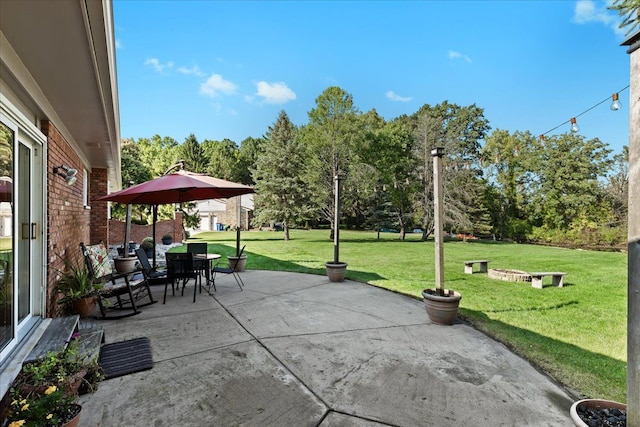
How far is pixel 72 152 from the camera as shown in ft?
20.0

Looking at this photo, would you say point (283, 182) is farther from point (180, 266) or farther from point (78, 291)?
point (78, 291)

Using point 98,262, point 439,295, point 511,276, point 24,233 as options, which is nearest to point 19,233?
point 24,233

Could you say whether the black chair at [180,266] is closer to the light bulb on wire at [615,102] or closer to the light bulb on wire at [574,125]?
the light bulb on wire at [615,102]

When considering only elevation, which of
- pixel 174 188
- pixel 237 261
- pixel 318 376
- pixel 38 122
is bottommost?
pixel 318 376

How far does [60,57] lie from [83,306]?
3.30 metres

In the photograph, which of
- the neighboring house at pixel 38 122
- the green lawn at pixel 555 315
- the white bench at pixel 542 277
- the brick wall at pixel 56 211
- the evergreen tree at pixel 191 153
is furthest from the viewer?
the evergreen tree at pixel 191 153

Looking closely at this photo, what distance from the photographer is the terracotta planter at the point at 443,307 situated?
446 centimetres

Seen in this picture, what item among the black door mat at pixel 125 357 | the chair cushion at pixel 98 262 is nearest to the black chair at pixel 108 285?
the chair cushion at pixel 98 262

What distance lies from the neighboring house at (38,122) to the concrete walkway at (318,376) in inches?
37.8

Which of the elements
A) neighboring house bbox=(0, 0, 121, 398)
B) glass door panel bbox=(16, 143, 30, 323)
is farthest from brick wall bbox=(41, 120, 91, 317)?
glass door panel bbox=(16, 143, 30, 323)

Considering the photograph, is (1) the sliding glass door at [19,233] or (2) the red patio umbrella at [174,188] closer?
(1) the sliding glass door at [19,233]

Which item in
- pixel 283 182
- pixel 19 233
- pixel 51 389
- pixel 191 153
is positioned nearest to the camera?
pixel 51 389

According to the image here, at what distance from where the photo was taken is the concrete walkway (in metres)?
2.43

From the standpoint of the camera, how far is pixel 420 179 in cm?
2591
